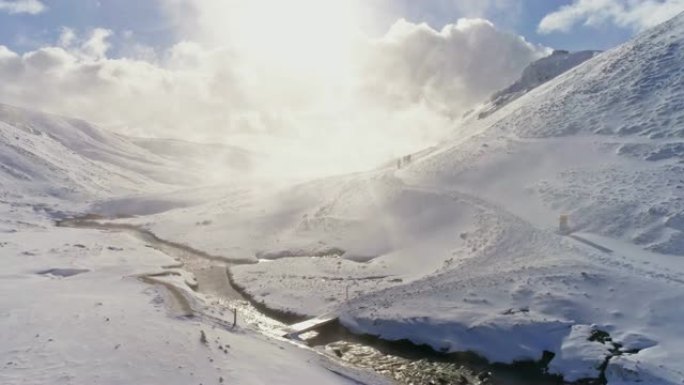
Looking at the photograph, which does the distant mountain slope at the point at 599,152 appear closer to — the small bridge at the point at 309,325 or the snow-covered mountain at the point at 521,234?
the snow-covered mountain at the point at 521,234

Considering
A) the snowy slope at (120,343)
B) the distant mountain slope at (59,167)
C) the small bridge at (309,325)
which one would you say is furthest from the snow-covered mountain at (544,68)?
the snowy slope at (120,343)

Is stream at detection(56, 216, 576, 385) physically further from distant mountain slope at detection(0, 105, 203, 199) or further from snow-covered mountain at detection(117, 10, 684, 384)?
distant mountain slope at detection(0, 105, 203, 199)

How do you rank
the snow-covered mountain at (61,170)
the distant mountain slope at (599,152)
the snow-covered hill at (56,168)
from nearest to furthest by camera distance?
the distant mountain slope at (599,152) → the snow-covered mountain at (61,170) → the snow-covered hill at (56,168)

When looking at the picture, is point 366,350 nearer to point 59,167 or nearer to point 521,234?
point 521,234

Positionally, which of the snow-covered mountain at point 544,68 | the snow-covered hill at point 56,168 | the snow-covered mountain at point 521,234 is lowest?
the snow-covered mountain at point 521,234

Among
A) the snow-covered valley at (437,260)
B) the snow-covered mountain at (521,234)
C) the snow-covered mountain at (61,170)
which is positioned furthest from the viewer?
the snow-covered mountain at (61,170)

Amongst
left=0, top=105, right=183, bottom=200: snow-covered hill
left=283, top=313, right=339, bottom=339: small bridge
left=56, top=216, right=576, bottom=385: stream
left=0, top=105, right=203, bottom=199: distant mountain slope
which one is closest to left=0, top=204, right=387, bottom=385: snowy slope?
left=56, top=216, right=576, bottom=385: stream
